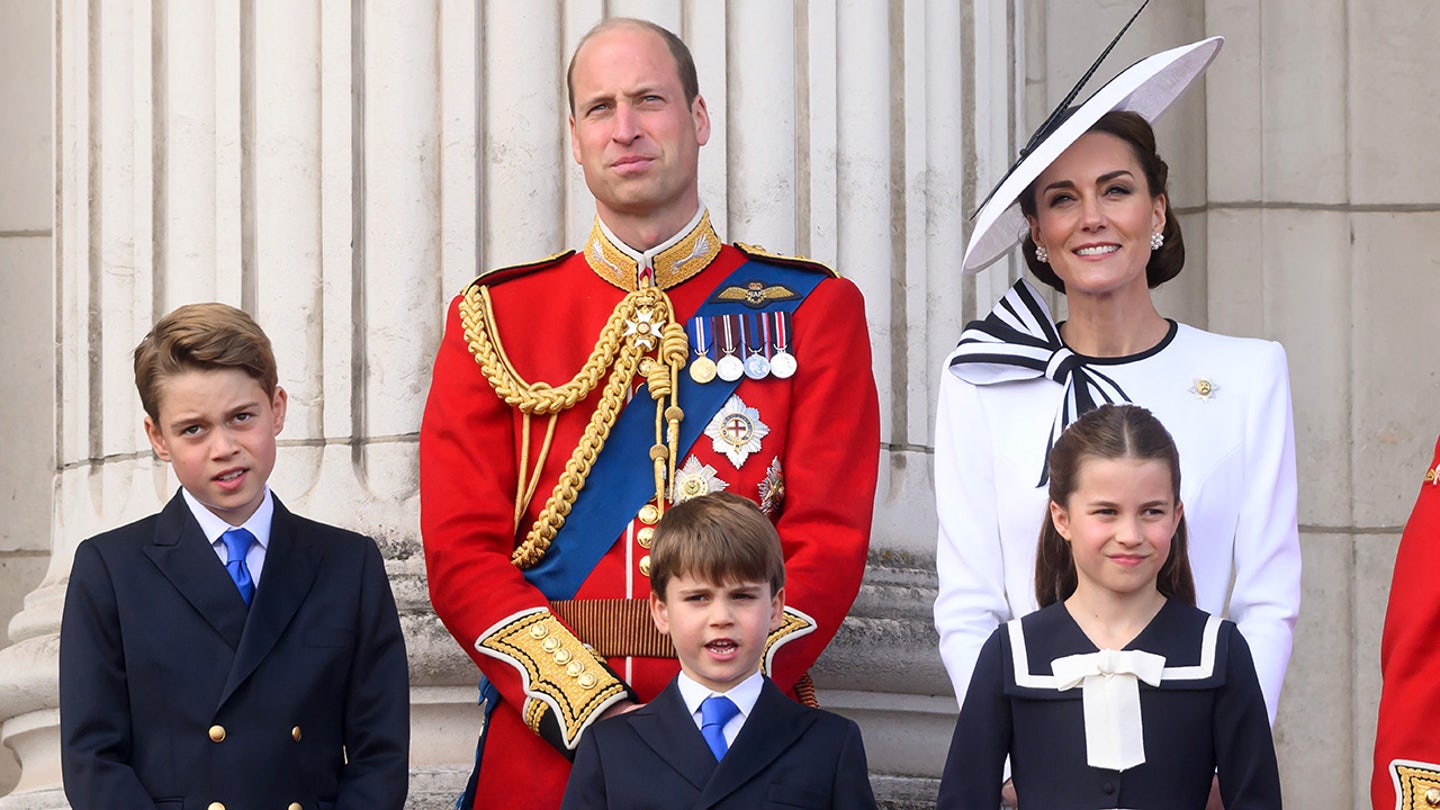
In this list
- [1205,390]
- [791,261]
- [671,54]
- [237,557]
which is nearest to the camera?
[237,557]

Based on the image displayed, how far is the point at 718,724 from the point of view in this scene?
3.95m

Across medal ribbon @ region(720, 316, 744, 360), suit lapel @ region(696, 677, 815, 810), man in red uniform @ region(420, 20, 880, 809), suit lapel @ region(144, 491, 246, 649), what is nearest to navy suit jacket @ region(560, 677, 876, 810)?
suit lapel @ region(696, 677, 815, 810)

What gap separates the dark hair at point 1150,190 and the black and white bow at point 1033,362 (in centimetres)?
8

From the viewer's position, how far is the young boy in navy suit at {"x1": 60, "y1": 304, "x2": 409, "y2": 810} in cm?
394

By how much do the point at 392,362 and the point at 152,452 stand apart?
613 mm

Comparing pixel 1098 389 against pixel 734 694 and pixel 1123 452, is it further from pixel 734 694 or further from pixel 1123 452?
pixel 734 694

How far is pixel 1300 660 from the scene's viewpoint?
6.85 metres

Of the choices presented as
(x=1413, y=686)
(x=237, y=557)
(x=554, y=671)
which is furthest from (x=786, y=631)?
(x=1413, y=686)

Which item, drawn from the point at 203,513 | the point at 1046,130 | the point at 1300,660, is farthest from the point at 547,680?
the point at 1300,660

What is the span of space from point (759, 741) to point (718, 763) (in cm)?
7

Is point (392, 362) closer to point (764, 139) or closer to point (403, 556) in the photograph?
point (403, 556)

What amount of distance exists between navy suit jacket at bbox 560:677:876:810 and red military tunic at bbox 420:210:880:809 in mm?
182

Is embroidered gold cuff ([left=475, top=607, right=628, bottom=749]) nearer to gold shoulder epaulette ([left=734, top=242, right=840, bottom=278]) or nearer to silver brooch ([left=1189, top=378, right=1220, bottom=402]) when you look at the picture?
gold shoulder epaulette ([left=734, top=242, right=840, bottom=278])

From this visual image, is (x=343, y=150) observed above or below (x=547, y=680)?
above
